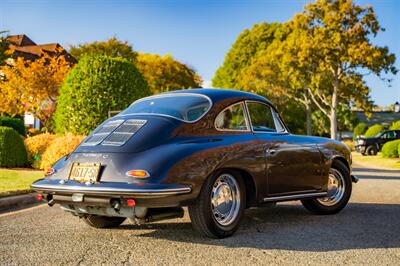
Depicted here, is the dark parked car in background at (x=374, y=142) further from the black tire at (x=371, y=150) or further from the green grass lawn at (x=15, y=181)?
the green grass lawn at (x=15, y=181)

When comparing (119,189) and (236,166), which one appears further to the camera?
(236,166)

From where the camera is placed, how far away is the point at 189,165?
5117 millimetres

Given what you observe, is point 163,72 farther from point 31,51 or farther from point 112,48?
point 31,51

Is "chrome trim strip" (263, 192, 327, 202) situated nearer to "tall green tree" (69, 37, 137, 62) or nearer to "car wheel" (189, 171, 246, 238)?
"car wheel" (189, 171, 246, 238)

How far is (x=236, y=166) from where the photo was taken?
562 centimetres

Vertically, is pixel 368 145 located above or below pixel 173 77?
below

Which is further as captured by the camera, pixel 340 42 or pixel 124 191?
pixel 340 42

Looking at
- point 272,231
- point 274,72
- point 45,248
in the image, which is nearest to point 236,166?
point 272,231

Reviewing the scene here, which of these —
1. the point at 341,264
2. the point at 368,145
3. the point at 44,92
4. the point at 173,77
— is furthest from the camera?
the point at 173,77

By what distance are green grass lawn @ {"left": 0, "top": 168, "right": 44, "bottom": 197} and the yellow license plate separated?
399 centimetres

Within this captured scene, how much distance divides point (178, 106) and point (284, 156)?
1546mm

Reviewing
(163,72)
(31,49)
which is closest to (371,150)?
(163,72)

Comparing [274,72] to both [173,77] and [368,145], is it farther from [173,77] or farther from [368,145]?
[173,77]

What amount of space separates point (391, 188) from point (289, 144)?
6.00m
